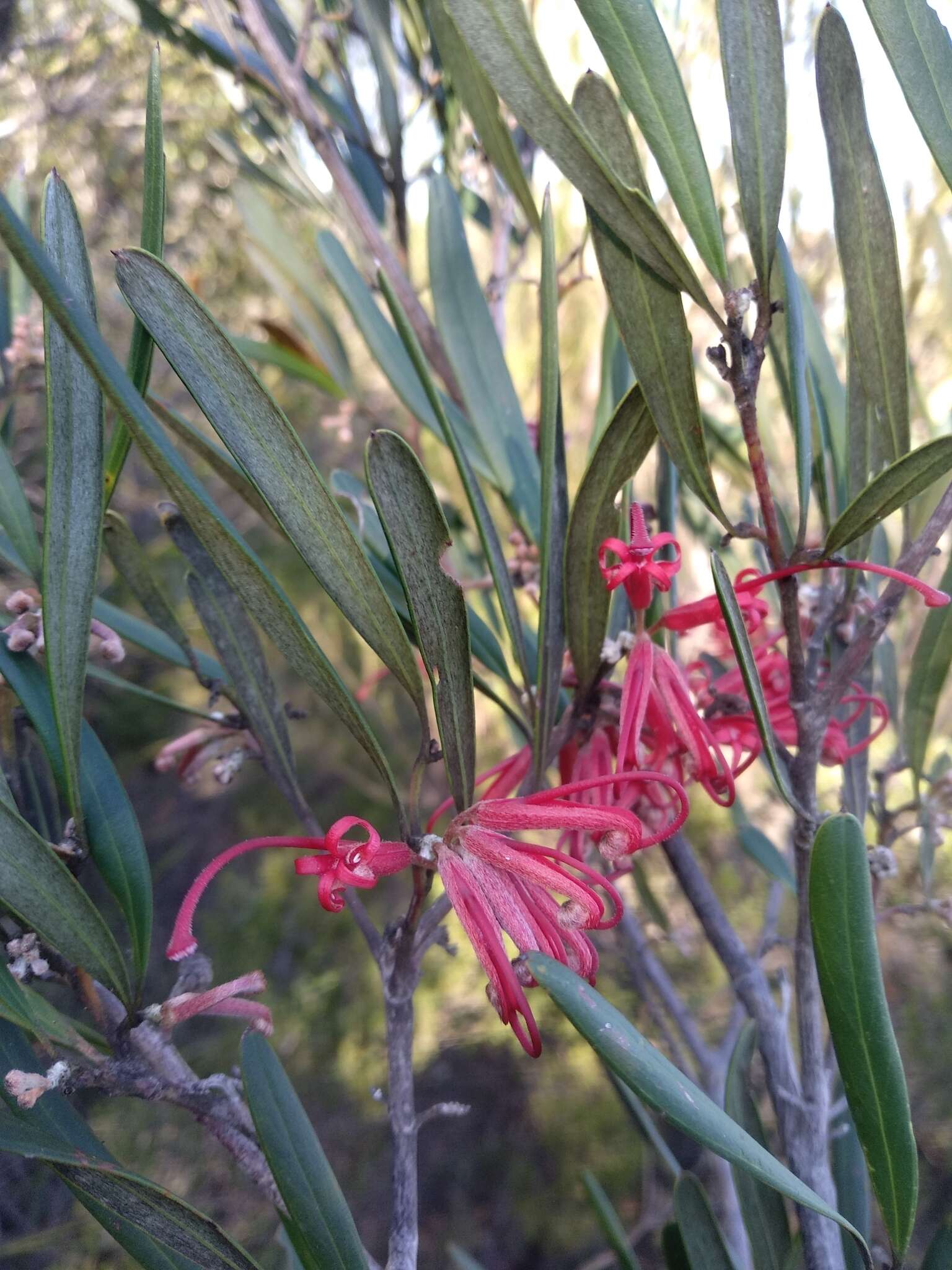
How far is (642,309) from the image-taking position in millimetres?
273

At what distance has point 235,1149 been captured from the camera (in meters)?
0.29

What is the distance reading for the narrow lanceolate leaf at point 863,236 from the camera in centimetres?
28

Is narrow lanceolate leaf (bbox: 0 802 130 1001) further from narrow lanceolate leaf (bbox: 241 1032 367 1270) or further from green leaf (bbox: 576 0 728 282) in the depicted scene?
green leaf (bbox: 576 0 728 282)

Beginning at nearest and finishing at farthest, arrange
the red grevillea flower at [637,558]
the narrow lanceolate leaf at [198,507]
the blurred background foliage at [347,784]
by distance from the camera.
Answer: the narrow lanceolate leaf at [198,507], the red grevillea flower at [637,558], the blurred background foliage at [347,784]

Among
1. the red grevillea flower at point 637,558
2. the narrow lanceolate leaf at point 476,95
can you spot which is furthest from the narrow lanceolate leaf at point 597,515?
Result: the narrow lanceolate leaf at point 476,95

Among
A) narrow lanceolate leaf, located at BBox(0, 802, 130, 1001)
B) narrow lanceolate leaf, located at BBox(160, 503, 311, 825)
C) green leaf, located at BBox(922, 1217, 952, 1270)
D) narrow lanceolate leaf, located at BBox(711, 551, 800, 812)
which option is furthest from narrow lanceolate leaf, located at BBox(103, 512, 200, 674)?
green leaf, located at BBox(922, 1217, 952, 1270)

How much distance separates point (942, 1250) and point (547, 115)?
431 millimetres

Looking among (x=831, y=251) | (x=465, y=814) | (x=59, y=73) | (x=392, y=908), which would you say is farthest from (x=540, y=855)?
(x=59, y=73)

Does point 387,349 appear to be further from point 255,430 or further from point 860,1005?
point 860,1005

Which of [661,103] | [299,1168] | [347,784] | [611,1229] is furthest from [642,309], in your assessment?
[347,784]

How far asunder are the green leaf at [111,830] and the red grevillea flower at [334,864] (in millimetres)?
39

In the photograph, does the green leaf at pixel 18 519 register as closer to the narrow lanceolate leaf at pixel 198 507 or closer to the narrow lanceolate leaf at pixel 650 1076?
the narrow lanceolate leaf at pixel 198 507

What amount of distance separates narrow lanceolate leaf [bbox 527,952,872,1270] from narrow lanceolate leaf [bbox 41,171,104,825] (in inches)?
6.6

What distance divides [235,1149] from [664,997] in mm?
402
